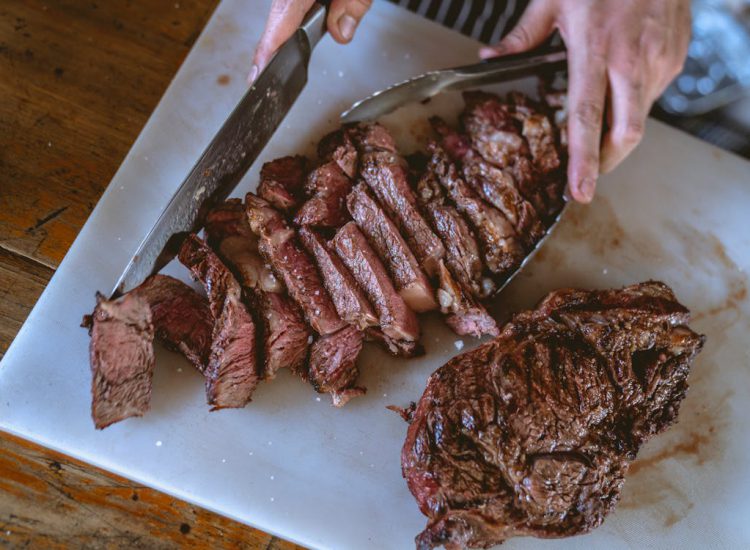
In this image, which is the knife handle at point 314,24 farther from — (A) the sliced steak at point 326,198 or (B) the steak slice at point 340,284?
(B) the steak slice at point 340,284

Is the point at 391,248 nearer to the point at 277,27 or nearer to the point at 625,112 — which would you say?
the point at 277,27

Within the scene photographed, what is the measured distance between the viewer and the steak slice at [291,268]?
2.67 m

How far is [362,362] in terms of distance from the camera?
292 centimetres

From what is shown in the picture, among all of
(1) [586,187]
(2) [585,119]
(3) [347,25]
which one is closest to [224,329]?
(3) [347,25]

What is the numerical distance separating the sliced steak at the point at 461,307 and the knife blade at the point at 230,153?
3.36 feet

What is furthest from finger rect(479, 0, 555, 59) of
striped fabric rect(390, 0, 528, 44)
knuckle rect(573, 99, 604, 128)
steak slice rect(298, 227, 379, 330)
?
steak slice rect(298, 227, 379, 330)

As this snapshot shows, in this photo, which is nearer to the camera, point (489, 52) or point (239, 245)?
point (239, 245)

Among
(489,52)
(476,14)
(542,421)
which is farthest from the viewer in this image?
(476,14)

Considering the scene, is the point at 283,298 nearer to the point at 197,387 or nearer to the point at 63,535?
the point at 197,387

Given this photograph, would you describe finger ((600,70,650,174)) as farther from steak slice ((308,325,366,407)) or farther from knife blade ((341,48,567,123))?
steak slice ((308,325,366,407))

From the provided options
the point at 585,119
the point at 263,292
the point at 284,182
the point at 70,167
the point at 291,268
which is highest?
the point at 585,119

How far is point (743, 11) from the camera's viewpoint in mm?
4184

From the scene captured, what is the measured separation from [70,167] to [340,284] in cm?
147

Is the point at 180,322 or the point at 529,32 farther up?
the point at 529,32
